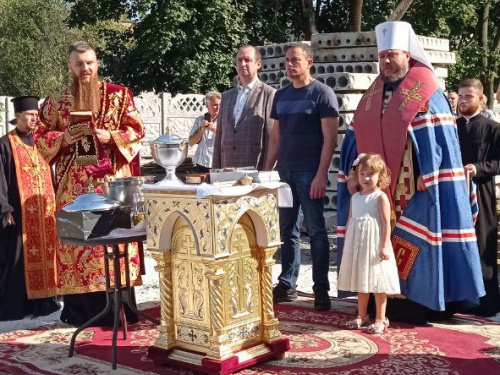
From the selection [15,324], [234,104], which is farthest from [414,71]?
[15,324]

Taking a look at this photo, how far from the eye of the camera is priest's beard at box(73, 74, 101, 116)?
567 cm

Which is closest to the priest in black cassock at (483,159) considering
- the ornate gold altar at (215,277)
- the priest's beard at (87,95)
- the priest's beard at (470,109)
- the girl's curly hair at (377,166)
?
the priest's beard at (470,109)

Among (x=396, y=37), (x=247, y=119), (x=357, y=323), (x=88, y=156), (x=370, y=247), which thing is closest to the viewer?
(x=370, y=247)

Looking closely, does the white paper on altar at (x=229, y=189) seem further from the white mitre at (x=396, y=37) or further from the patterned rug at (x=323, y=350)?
the white mitre at (x=396, y=37)

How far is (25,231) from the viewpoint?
6449 millimetres

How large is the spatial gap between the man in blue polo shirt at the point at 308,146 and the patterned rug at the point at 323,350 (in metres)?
0.49

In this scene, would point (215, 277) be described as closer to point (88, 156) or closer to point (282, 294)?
point (88, 156)

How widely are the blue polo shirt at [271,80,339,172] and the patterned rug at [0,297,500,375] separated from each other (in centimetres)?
118

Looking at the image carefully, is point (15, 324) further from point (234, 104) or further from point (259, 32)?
point (259, 32)

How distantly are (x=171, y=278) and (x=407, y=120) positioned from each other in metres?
2.06

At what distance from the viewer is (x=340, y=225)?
19.4 feet

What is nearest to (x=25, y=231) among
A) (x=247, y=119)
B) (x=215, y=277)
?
(x=247, y=119)

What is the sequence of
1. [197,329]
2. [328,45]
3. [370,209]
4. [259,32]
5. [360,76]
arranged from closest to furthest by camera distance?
[197,329], [370,209], [360,76], [328,45], [259,32]

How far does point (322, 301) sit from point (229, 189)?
206cm
